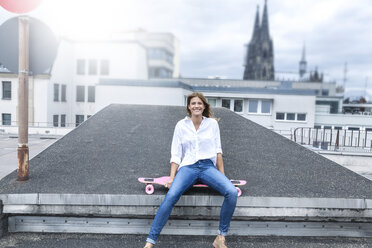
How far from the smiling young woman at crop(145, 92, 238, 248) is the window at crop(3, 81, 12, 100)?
113 ft

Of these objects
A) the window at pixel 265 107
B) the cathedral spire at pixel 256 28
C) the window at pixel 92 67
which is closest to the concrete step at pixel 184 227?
the window at pixel 265 107

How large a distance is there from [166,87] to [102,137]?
2117cm

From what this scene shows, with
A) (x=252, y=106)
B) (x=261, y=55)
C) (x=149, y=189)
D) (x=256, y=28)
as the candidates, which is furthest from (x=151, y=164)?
(x=256, y=28)

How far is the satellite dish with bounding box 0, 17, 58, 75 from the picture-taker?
12.8ft

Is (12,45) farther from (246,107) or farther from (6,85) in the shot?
(6,85)

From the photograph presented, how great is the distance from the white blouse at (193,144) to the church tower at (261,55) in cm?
8629

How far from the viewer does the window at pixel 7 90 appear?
1271 inches

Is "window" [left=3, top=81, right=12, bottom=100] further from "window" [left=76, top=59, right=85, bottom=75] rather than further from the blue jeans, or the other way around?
the blue jeans

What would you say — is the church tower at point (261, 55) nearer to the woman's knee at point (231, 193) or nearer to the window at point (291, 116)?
the window at point (291, 116)

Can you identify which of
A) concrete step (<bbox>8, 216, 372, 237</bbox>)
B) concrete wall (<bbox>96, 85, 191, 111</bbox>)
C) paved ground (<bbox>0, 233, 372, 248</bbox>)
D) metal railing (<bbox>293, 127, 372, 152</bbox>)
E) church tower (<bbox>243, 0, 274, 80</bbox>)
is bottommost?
paved ground (<bbox>0, 233, 372, 248</bbox>)

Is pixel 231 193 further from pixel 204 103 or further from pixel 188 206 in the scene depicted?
pixel 204 103

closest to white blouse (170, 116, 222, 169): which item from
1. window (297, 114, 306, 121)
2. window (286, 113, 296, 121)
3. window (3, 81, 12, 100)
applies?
window (286, 113, 296, 121)

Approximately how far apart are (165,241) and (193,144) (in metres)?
1.23

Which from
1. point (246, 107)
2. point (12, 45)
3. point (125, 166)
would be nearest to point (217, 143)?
point (125, 166)
